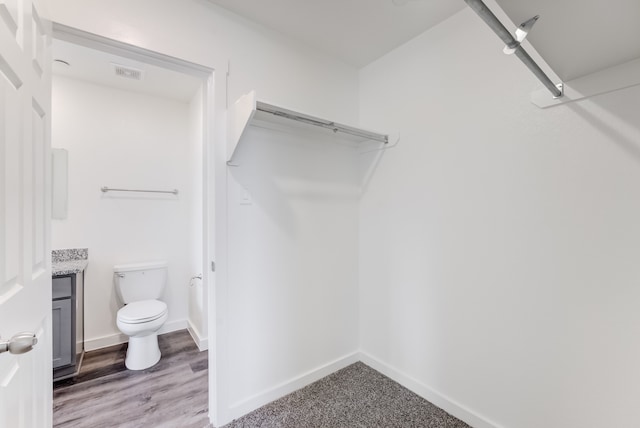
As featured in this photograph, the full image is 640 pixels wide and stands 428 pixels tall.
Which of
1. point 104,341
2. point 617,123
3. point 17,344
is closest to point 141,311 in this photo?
point 104,341

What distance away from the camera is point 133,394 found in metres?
2.03

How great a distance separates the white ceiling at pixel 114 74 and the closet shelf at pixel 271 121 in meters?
0.85

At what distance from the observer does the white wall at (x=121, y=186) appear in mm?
2580

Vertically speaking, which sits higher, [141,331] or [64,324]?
[64,324]

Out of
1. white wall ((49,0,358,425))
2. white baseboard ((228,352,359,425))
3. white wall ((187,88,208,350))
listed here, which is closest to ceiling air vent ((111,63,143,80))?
white wall ((187,88,208,350))

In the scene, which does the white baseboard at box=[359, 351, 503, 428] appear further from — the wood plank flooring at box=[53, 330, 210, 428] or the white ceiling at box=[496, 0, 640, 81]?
the white ceiling at box=[496, 0, 640, 81]

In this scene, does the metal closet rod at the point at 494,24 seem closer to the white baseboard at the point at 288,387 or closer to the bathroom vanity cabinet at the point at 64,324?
the white baseboard at the point at 288,387

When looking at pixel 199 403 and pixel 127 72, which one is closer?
pixel 199 403

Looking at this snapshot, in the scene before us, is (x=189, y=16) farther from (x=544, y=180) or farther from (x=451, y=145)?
Answer: (x=544, y=180)

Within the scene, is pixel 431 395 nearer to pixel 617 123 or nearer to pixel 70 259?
pixel 617 123

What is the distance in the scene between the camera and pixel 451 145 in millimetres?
1796

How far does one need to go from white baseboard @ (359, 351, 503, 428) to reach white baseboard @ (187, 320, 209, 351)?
1.48 meters

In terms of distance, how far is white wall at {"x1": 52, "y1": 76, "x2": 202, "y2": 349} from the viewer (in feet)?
→ 8.46

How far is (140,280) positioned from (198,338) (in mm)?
780
